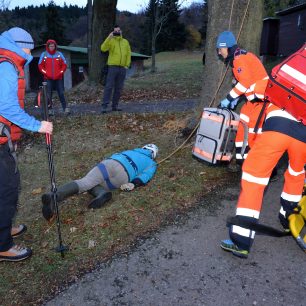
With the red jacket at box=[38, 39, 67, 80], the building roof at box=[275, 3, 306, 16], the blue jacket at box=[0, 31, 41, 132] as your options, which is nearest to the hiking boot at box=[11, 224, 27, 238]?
the blue jacket at box=[0, 31, 41, 132]

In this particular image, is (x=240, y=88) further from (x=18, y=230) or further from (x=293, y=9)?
(x=293, y=9)

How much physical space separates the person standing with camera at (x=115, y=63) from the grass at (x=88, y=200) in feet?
3.94

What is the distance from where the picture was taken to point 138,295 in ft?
10.8

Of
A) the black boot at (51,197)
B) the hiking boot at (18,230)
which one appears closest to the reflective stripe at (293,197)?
the black boot at (51,197)

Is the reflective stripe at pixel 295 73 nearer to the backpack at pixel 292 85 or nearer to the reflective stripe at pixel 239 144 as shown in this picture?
the backpack at pixel 292 85

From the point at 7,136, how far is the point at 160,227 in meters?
1.97

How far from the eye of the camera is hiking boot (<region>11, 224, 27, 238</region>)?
177 inches

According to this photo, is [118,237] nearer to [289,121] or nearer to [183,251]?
[183,251]

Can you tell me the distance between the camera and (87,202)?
514 cm

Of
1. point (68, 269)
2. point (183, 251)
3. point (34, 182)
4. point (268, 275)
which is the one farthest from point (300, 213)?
point (34, 182)

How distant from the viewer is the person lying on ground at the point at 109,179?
4613 mm

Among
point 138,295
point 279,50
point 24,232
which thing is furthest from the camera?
point 279,50

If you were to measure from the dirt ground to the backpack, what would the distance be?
1.41 m

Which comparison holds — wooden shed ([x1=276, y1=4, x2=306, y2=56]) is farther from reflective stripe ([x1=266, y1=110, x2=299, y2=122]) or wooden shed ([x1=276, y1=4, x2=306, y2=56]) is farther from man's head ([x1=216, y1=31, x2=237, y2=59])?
reflective stripe ([x1=266, y1=110, x2=299, y2=122])
